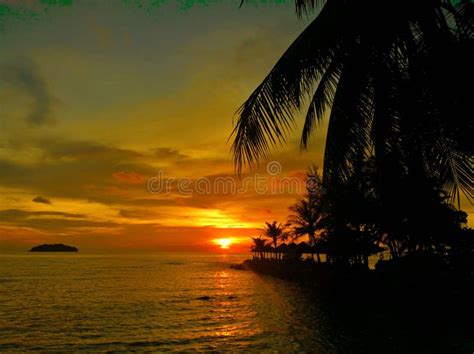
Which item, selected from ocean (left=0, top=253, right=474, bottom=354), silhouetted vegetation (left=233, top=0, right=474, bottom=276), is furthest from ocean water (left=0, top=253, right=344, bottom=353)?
silhouetted vegetation (left=233, top=0, right=474, bottom=276)

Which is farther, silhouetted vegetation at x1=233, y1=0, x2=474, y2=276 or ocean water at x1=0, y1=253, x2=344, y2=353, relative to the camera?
ocean water at x1=0, y1=253, x2=344, y2=353

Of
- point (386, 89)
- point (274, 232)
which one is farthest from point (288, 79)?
point (274, 232)

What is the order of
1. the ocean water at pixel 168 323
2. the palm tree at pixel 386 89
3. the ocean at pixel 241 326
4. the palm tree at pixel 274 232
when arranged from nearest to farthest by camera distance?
the palm tree at pixel 386 89 → the ocean at pixel 241 326 → the ocean water at pixel 168 323 → the palm tree at pixel 274 232

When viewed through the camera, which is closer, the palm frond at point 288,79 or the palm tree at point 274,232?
the palm frond at point 288,79

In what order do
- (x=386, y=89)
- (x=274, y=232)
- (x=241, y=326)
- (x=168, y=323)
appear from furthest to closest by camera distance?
(x=274, y=232) → (x=168, y=323) → (x=241, y=326) → (x=386, y=89)

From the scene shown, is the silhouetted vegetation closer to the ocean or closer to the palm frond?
the palm frond

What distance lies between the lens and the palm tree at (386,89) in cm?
521

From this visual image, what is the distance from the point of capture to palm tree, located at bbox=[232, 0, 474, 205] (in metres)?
5.21

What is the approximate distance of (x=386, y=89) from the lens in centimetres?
563

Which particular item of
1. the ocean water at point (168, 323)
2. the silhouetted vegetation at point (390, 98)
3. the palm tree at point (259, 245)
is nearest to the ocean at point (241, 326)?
the ocean water at point (168, 323)

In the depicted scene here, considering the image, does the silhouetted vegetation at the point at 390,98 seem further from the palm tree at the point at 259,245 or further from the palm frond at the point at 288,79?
the palm tree at the point at 259,245

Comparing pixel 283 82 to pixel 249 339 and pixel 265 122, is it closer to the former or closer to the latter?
pixel 265 122

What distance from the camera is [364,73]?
602cm

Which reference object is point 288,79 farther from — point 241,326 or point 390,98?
point 241,326
